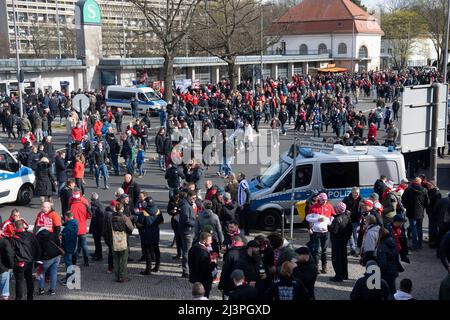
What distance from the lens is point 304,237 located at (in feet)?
42.0

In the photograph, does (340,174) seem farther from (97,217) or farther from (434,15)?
(434,15)

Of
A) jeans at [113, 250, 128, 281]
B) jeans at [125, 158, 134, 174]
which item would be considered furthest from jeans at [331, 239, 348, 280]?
jeans at [125, 158, 134, 174]

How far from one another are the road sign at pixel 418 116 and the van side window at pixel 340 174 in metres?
1.88

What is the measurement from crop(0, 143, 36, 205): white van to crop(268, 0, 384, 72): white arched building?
6401cm

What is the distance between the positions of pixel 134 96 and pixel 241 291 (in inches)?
1098

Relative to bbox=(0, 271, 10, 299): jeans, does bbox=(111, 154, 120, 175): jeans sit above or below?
above

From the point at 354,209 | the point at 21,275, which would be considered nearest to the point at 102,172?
the point at 21,275

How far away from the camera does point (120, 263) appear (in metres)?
10.1

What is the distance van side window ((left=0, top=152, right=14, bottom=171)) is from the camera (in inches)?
604

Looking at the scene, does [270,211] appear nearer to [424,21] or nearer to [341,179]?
[341,179]

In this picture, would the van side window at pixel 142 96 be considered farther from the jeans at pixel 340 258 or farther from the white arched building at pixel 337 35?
the white arched building at pixel 337 35

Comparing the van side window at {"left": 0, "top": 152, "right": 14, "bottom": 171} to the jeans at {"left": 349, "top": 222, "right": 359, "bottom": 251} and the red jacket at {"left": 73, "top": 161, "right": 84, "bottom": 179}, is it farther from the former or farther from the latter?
the jeans at {"left": 349, "top": 222, "right": 359, "bottom": 251}
